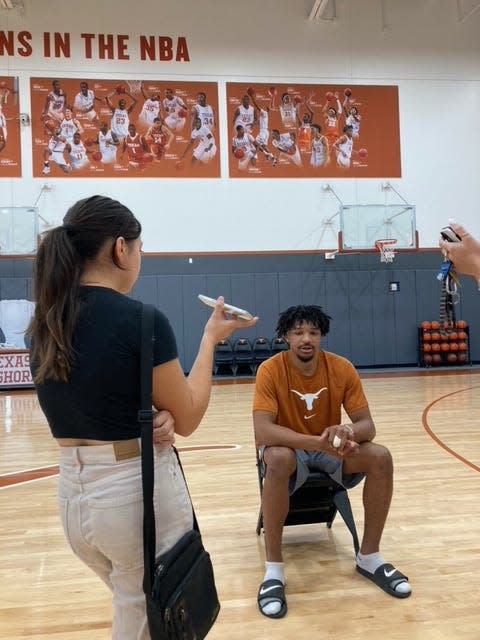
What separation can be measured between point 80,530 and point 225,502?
2.61 m

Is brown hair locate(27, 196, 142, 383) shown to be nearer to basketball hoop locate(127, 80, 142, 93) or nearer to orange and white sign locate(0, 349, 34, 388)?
orange and white sign locate(0, 349, 34, 388)

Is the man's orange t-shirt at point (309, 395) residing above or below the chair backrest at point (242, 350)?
above

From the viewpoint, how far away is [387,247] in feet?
38.2

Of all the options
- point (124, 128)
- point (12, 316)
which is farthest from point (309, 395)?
point (124, 128)

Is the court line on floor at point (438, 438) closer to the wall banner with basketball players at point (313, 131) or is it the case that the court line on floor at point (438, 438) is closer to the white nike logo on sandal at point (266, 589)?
the white nike logo on sandal at point (266, 589)

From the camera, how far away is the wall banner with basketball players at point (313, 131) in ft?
40.0

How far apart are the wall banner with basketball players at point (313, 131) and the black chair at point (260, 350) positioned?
3.77 m

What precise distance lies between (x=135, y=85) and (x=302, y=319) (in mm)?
10735

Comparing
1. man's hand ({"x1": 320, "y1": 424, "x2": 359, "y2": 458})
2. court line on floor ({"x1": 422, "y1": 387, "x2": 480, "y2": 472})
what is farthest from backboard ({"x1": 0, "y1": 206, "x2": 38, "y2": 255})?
man's hand ({"x1": 320, "y1": 424, "x2": 359, "y2": 458})

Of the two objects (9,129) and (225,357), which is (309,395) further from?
→ (9,129)

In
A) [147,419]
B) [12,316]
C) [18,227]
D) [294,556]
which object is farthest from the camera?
[12,316]

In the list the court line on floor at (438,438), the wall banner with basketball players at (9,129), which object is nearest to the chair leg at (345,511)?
the court line on floor at (438,438)

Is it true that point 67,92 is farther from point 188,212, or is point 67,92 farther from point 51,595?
point 51,595

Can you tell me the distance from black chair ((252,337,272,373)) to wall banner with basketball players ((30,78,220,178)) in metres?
3.89
